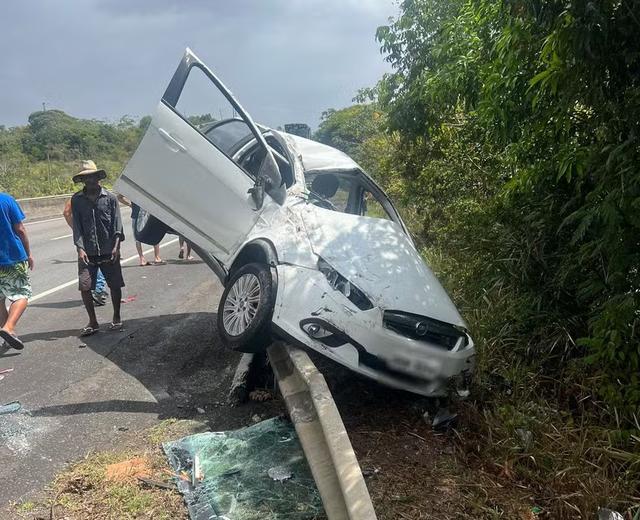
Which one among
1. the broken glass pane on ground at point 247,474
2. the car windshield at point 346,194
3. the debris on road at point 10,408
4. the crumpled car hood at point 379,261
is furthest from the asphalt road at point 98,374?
the car windshield at point 346,194

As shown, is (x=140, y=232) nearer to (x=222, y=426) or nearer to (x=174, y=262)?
(x=222, y=426)

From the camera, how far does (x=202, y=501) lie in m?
3.04

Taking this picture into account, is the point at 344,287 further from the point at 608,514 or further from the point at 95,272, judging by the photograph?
the point at 95,272

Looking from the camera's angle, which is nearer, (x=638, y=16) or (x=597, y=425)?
(x=638, y=16)

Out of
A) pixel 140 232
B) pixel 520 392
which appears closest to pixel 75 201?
pixel 140 232

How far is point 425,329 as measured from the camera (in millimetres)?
3965

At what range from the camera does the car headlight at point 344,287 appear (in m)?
3.93

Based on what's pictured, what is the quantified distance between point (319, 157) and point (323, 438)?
319cm

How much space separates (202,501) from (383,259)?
2.18m

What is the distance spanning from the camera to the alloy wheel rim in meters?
4.28

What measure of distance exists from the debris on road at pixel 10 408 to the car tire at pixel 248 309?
153 centimetres

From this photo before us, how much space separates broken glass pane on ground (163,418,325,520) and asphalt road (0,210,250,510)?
49 centimetres

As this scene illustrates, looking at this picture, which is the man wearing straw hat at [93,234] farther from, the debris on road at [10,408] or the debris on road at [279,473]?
the debris on road at [279,473]

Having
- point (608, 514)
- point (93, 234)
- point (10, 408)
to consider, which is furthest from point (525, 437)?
point (93, 234)
